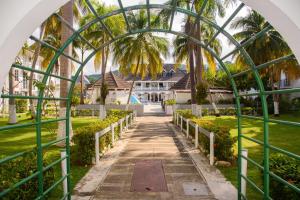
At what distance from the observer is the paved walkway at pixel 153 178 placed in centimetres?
696

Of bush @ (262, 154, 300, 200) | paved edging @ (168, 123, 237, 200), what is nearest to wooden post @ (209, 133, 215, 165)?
paved edging @ (168, 123, 237, 200)

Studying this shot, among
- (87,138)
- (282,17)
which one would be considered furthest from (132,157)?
(282,17)

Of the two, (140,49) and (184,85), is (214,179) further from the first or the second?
(184,85)

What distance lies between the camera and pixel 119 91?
159ft

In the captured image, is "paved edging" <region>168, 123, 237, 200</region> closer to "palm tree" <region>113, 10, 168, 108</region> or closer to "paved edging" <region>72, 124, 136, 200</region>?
"paved edging" <region>72, 124, 136, 200</region>

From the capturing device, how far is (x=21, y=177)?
567 cm

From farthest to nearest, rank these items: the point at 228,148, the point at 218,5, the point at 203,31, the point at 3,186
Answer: the point at 203,31
the point at 218,5
the point at 228,148
the point at 3,186

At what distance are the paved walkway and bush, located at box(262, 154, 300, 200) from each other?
1396 mm

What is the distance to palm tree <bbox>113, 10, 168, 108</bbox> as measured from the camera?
94.2 ft

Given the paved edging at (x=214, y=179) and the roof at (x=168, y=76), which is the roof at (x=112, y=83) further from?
the paved edging at (x=214, y=179)

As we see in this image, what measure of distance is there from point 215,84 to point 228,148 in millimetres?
40996

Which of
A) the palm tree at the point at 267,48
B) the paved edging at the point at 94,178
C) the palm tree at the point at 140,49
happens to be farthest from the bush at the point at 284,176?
the palm tree at the point at 267,48

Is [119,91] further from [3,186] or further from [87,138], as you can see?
[3,186]

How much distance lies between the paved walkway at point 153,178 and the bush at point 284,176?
1.40 m
